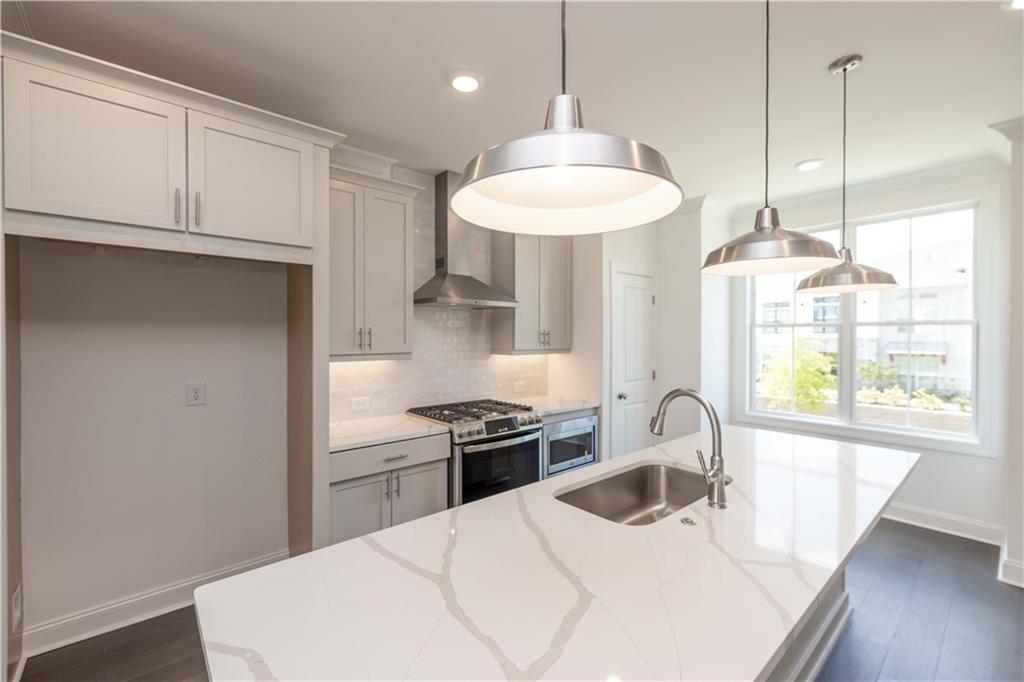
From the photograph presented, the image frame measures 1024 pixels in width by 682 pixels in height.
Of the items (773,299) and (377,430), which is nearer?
(377,430)

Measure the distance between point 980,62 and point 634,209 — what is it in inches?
89.3

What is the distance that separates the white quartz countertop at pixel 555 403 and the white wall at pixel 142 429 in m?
1.82

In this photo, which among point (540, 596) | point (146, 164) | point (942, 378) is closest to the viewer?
point (540, 596)

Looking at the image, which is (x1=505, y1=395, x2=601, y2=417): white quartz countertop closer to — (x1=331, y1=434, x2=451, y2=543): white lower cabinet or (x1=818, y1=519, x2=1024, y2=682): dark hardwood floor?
(x1=331, y1=434, x2=451, y2=543): white lower cabinet

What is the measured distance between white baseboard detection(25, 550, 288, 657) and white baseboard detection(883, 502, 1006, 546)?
454 centimetres

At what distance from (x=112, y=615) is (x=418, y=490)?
1.55 metres

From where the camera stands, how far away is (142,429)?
2297mm

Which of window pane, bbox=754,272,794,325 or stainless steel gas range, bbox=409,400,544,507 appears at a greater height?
window pane, bbox=754,272,794,325

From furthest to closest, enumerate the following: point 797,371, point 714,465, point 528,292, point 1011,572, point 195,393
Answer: point 797,371 → point 528,292 → point 1011,572 → point 195,393 → point 714,465

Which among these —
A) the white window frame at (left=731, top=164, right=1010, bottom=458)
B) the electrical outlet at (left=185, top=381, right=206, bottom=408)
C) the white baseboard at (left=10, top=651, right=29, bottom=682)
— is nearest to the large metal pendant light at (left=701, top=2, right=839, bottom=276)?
the electrical outlet at (left=185, top=381, right=206, bottom=408)

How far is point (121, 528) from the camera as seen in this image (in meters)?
2.25

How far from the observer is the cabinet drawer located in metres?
2.47

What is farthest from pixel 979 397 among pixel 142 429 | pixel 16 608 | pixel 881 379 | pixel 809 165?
pixel 16 608

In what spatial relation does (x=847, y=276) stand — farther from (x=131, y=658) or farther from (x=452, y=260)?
(x=131, y=658)
